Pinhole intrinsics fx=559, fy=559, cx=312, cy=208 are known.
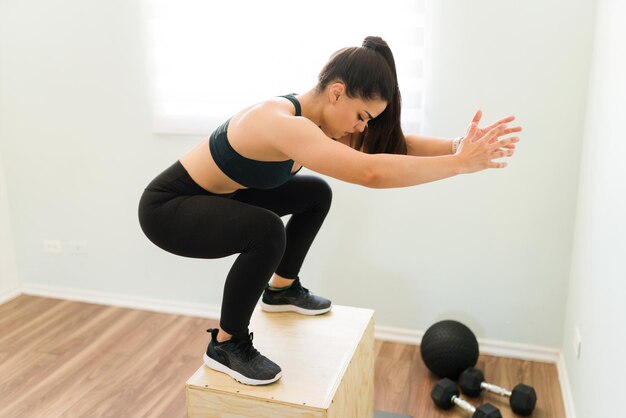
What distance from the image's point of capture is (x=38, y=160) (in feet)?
9.75

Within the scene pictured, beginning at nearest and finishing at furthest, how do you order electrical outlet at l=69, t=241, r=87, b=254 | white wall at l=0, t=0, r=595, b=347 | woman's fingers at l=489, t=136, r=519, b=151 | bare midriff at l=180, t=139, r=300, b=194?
woman's fingers at l=489, t=136, r=519, b=151 → bare midriff at l=180, t=139, r=300, b=194 → white wall at l=0, t=0, r=595, b=347 → electrical outlet at l=69, t=241, r=87, b=254

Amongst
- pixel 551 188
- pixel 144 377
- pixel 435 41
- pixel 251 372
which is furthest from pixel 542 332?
pixel 144 377

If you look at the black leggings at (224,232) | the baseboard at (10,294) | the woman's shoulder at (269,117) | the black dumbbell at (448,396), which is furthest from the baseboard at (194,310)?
the woman's shoulder at (269,117)

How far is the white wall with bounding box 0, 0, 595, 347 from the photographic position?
7.32 ft

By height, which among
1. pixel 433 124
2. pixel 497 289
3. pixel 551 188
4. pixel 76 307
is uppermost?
pixel 433 124

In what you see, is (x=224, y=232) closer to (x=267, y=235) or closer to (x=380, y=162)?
(x=267, y=235)

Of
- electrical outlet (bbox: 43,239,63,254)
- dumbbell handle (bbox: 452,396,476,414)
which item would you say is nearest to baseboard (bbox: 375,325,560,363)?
dumbbell handle (bbox: 452,396,476,414)

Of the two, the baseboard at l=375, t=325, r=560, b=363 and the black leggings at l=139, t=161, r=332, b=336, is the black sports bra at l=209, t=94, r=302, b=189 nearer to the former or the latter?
the black leggings at l=139, t=161, r=332, b=336

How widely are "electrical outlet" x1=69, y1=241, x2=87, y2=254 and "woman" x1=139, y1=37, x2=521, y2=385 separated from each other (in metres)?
1.59

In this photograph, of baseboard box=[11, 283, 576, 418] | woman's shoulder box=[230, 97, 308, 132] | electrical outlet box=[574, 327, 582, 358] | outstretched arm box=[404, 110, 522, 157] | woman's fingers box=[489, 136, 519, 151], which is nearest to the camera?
woman's fingers box=[489, 136, 519, 151]

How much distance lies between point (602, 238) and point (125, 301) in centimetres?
231

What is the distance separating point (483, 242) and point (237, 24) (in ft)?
4.76

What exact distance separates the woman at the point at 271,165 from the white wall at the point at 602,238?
0.46 m

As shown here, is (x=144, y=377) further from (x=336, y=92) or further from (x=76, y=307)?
(x=336, y=92)
